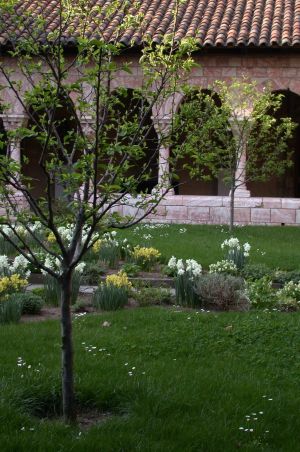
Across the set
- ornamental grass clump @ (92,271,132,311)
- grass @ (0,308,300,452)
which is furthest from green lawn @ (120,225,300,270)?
grass @ (0,308,300,452)

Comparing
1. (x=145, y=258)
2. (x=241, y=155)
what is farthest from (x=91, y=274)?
(x=241, y=155)

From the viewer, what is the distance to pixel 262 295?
741 cm

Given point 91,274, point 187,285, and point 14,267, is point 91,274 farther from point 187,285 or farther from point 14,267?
point 187,285

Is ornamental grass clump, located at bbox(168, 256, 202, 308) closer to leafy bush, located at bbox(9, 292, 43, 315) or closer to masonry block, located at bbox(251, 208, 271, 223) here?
leafy bush, located at bbox(9, 292, 43, 315)

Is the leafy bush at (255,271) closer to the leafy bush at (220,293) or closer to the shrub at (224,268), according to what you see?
the shrub at (224,268)

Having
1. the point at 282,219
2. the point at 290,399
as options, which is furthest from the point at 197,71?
the point at 290,399

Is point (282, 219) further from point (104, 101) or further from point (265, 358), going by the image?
point (104, 101)

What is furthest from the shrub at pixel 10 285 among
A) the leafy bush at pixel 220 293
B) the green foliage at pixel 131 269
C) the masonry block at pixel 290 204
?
the masonry block at pixel 290 204

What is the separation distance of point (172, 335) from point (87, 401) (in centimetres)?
159

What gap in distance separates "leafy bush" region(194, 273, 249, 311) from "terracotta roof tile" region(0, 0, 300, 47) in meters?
9.09

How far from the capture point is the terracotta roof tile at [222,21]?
1609 cm

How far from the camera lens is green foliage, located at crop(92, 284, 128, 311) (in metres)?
7.18

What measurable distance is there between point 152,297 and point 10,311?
1.66m

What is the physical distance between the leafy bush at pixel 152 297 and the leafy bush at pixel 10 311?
55.6 inches
